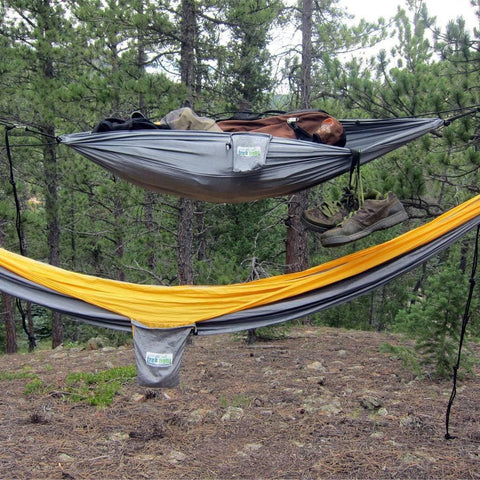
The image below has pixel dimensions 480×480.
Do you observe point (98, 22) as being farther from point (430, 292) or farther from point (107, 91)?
point (430, 292)

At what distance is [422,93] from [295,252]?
3.16m

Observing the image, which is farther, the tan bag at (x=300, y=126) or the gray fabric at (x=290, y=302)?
the tan bag at (x=300, y=126)

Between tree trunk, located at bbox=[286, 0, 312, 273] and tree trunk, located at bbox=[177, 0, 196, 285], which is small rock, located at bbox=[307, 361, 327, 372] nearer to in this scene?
tree trunk, located at bbox=[177, 0, 196, 285]

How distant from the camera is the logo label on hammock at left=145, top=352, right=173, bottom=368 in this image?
103 inches

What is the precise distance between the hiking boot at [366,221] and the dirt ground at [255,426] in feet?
3.83

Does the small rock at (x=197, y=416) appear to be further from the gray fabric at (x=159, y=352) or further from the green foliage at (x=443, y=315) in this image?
the green foliage at (x=443, y=315)

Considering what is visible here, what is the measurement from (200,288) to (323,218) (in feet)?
2.50

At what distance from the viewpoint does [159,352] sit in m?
2.63

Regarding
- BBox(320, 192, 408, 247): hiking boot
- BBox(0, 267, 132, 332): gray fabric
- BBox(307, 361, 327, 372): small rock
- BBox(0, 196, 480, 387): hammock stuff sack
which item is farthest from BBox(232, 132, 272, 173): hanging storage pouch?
BBox(307, 361, 327, 372): small rock

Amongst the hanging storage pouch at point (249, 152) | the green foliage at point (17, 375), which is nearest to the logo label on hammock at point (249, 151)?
the hanging storage pouch at point (249, 152)

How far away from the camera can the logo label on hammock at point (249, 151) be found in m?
2.54

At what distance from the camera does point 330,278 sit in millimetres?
2631

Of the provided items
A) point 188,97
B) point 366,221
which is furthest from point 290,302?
point 188,97

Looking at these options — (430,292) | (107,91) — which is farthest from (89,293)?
(107,91)
